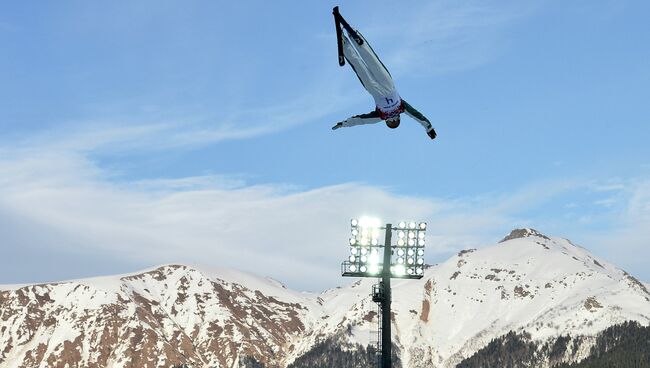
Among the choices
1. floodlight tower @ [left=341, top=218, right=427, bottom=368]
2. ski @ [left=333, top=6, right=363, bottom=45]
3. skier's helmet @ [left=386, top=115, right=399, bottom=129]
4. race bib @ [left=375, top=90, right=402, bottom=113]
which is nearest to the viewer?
ski @ [left=333, top=6, right=363, bottom=45]

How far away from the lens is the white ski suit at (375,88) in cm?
2111

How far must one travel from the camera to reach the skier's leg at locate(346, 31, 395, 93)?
2077cm

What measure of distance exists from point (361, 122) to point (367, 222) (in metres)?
20.0

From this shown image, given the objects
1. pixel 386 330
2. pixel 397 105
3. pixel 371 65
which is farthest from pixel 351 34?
pixel 386 330

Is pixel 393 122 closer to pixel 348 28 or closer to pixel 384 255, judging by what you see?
pixel 348 28

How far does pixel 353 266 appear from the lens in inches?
1692

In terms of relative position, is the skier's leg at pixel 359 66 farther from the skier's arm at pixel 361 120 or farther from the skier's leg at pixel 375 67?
the skier's arm at pixel 361 120

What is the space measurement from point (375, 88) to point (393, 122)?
1.82m

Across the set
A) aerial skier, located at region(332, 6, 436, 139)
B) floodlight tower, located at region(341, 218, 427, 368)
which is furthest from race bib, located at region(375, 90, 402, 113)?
floodlight tower, located at region(341, 218, 427, 368)

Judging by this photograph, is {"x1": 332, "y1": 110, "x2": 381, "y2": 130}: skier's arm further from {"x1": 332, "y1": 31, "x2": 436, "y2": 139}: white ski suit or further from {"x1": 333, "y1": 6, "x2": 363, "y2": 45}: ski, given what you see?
{"x1": 333, "y1": 6, "x2": 363, "y2": 45}: ski

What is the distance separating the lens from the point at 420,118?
2408cm

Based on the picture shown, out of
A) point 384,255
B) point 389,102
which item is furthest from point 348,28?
point 384,255

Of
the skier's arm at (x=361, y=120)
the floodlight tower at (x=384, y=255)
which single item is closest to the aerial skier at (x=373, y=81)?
the skier's arm at (x=361, y=120)

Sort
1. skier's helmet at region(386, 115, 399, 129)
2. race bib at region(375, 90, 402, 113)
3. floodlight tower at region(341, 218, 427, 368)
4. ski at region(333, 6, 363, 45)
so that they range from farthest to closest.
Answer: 1. floodlight tower at region(341, 218, 427, 368)
2. skier's helmet at region(386, 115, 399, 129)
3. race bib at region(375, 90, 402, 113)
4. ski at region(333, 6, 363, 45)
